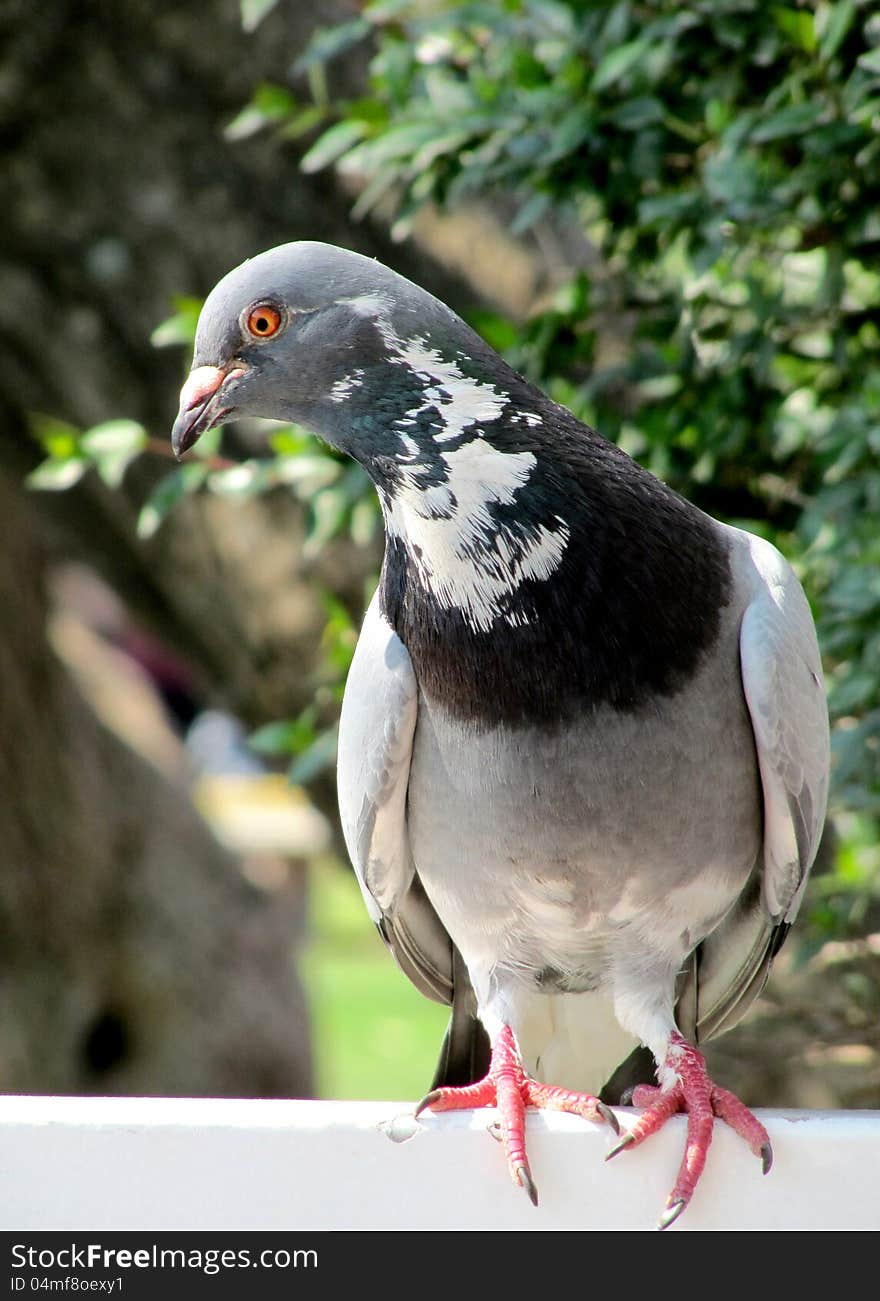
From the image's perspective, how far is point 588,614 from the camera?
2119mm

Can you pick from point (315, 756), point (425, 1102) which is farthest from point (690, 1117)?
point (315, 756)

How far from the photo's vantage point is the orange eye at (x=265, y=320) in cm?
207

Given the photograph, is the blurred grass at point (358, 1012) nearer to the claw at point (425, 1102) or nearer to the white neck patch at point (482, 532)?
the claw at point (425, 1102)

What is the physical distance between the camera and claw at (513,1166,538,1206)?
1858mm

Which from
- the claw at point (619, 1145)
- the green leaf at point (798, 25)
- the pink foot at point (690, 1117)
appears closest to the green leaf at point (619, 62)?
the green leaf at point (798, 25)

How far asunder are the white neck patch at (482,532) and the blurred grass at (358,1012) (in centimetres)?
470

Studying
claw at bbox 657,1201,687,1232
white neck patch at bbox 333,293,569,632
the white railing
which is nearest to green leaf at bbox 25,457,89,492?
white neck patch at bbox 333,293,569,632

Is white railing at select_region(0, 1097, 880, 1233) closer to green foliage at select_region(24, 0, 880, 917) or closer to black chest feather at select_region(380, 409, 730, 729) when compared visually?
black chest feather at select_region(380, 409, 730, 729)

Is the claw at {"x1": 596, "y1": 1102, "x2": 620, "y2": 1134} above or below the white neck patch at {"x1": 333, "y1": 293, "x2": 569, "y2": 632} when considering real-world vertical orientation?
below

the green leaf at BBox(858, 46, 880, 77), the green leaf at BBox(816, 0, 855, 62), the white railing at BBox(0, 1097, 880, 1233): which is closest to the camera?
the white railing at BBox(0, 1097, 880, 1233)

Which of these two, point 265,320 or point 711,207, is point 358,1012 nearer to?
point 711,207

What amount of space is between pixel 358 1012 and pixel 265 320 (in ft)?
31.1

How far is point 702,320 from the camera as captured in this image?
3.05 m
